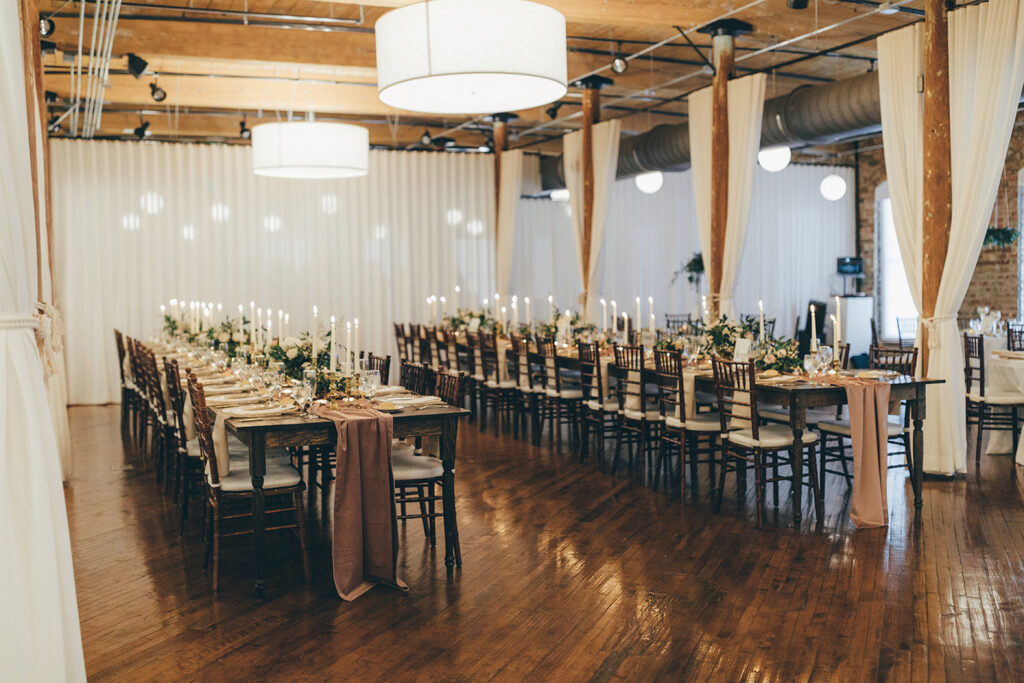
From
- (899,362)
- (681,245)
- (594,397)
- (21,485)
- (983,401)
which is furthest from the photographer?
(681,245)

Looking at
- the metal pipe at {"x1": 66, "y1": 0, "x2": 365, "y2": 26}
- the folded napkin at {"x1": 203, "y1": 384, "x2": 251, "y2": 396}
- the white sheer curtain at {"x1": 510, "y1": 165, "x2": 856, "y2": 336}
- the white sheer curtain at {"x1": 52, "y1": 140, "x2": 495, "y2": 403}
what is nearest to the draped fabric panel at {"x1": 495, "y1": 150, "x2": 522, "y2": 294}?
the white sheer curtain at {"x1": 52, "y1": 140, "x2": 495, "y2": 403}

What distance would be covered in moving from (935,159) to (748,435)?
287cm

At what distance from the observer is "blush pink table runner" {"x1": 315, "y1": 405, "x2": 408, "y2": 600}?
4.53m

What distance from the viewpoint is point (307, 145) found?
23.6 feet

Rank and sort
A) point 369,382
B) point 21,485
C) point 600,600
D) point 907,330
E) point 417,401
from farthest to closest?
point 907,330, point 417,401, point 369,382, point 600,600, point 21,485

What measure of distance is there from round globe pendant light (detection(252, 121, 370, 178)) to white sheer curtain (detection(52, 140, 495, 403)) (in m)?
6.48

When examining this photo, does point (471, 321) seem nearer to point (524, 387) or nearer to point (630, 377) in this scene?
point (524, 387)

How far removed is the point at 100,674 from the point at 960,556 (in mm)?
4212

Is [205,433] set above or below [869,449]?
above

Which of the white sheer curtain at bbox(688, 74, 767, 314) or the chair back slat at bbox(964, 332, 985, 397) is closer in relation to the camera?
the chair back slat at bbox(964, 332, 985, 397)

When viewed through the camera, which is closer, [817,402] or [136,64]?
[817,402]

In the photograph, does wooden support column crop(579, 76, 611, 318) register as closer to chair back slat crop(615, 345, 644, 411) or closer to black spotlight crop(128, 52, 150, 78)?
chair back slat crop(615, 345, 644, 411)

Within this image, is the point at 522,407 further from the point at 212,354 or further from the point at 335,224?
the point at 335,224

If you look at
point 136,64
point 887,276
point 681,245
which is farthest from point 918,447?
point 887,276
